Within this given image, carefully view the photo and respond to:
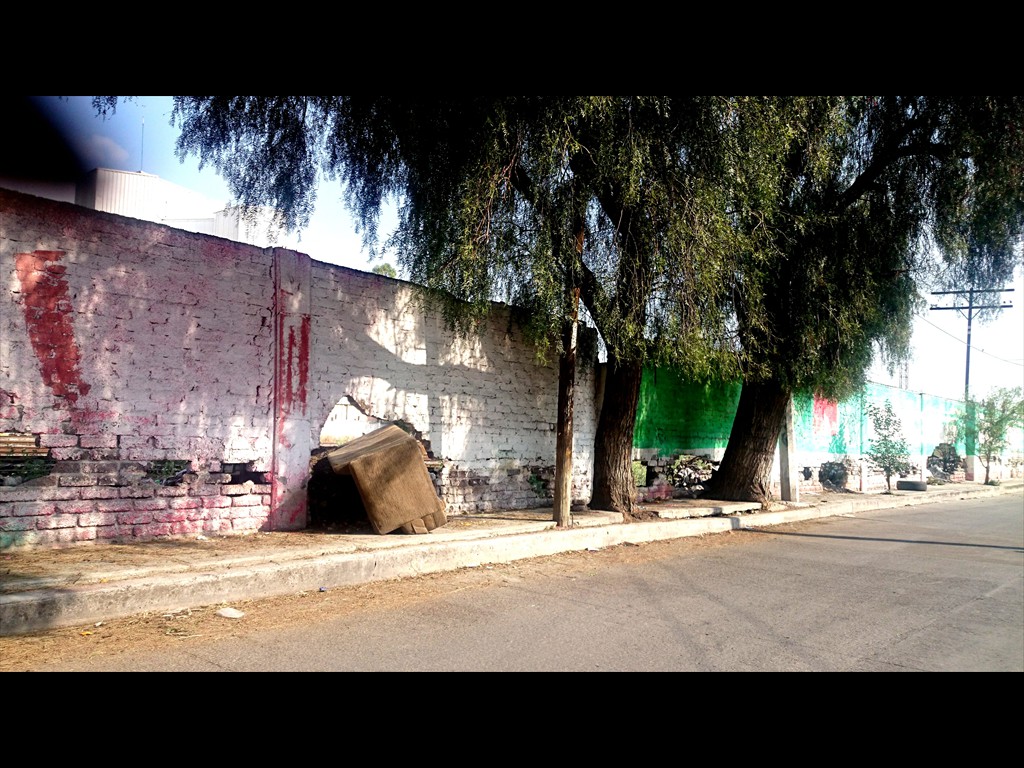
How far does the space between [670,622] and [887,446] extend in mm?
19652

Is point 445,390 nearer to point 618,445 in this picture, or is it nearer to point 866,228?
point 618,445

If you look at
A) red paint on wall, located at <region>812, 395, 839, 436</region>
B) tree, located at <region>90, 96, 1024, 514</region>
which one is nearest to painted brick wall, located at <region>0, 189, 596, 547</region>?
tree, located at <region>90, 96, 1024, 514</region>

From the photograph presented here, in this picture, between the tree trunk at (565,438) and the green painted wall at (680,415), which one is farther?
the green painted wall at (680,415)

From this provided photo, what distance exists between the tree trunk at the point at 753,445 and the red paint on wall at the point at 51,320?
10.7 meters

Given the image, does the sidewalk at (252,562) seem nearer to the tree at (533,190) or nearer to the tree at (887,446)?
the tree at (533,190)

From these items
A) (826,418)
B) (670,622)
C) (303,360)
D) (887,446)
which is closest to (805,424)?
(826,418)

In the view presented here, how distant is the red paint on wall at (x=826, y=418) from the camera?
788 inches

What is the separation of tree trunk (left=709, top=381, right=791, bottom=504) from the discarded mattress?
24.5 feet

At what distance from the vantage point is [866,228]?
12.2 metres

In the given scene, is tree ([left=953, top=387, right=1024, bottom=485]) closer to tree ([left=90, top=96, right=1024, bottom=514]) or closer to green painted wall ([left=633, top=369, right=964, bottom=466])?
green painted wall ([left=633, top=369, right=964, bottom=466])

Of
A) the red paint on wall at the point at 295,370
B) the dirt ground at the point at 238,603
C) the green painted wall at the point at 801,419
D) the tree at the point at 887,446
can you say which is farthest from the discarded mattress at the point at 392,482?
the tree at the point at 887,446

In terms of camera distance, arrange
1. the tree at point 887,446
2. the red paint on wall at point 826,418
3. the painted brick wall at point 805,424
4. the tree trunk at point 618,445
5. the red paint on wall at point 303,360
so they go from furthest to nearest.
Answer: the tree at point 887,446
the red paint on wall at point 826,418
the painted brick wall at point 805,424
the tree trunk at point 618,445
the red paint on wall at point 303,360
